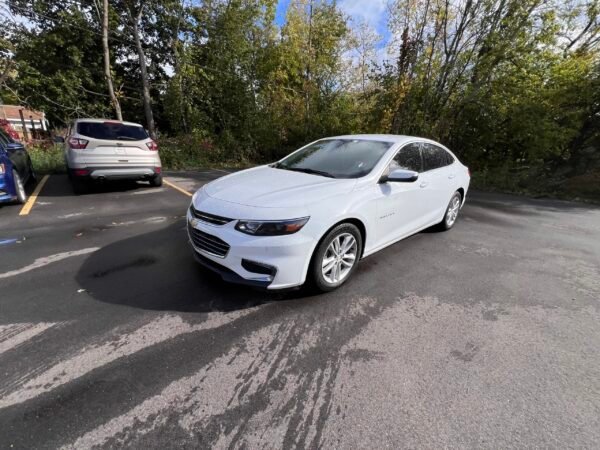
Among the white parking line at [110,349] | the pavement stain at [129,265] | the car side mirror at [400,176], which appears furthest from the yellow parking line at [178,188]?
the car side mirror at [400,176]

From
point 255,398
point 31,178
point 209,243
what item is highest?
point 209,243

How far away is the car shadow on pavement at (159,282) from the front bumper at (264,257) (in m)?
0.34

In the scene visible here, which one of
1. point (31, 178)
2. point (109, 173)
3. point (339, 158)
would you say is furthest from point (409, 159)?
point (31, 178)

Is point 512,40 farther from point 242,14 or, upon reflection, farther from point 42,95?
point 42,95

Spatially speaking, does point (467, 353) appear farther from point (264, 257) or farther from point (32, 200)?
point (32, 200)

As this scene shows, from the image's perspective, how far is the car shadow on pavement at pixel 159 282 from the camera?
2.72 m

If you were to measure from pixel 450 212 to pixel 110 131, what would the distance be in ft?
22.6

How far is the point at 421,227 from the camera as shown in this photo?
4.09m

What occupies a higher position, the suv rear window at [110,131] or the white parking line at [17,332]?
the suv rear window at [110,131]

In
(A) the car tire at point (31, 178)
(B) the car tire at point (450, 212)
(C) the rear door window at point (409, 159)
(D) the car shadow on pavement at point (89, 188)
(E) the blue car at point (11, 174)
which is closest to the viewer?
(C) the rear door window at point (409, 159)

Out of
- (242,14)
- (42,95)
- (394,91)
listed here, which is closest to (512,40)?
(394,91)

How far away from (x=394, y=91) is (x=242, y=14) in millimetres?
8836

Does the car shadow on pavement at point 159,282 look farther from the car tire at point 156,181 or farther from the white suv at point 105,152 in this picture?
the car tire at point 156,181

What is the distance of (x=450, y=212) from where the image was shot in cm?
489
